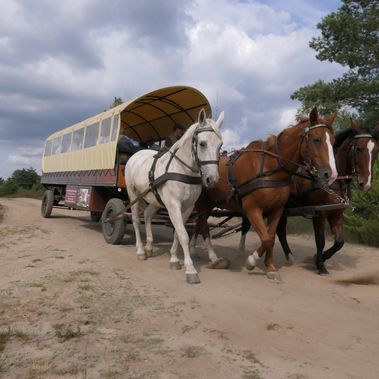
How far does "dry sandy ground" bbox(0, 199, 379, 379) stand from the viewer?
277 centimetres

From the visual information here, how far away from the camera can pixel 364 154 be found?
5523 millimetres

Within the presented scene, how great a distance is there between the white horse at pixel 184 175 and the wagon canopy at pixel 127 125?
1558 mm

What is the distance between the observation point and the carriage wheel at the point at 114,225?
24.4 ft

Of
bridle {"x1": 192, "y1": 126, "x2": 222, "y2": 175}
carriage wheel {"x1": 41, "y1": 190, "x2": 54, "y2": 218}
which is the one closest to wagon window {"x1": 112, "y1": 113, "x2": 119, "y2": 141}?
bridle {"x1": 192, "y1": 126, "x2": 222, "y2": 175}

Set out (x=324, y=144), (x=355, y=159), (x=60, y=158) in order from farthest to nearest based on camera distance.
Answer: (x=60, y=158)
(x=355, y=159)
(x=324, y=144)

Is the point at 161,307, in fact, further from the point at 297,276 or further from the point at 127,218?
the point at 127,218

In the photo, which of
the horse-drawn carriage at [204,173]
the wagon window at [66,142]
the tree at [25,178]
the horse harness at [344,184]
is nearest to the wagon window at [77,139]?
the wagon window at [66,142]

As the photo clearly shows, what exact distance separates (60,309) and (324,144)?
344 centimetres

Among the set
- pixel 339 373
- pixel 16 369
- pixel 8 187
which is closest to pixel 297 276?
pixel 339 373

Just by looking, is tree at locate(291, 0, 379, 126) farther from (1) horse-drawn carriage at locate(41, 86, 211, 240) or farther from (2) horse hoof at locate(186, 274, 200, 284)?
(2) horse hoof at locate(186, 274, 200, 284)

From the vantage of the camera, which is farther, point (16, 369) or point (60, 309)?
point (60, 309)

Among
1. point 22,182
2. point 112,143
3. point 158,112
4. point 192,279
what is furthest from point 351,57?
point 22,182

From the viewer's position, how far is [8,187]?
32.0m

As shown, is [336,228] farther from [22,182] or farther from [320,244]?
[22,182]
